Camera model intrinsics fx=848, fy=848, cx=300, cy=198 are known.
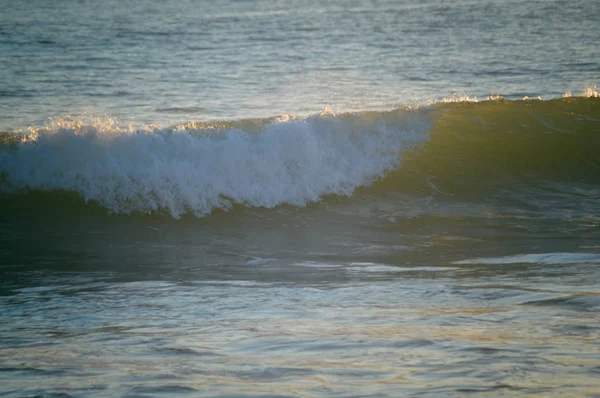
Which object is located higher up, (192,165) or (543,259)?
(192,165)

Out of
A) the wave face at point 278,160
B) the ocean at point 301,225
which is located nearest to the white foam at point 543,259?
the ocean at point 301,225

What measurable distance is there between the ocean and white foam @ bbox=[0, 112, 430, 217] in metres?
0.03

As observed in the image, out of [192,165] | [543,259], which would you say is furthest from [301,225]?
[543,259]

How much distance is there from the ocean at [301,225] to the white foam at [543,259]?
0.05m

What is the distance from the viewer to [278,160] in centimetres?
1182

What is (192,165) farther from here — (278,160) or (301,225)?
(301,225)

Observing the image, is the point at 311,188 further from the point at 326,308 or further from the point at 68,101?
the point at 68,101

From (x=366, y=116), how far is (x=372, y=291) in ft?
22.7

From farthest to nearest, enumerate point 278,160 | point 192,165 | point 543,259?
point 278,160 < point 192,165 < point 543,259

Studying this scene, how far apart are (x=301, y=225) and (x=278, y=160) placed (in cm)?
178

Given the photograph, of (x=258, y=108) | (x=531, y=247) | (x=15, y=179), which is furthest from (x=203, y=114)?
(x=531, y=247)

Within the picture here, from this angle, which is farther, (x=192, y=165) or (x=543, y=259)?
(x=192, y=165)

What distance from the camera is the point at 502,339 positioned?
5059 millimetres

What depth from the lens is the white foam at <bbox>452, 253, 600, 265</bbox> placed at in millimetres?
7743
